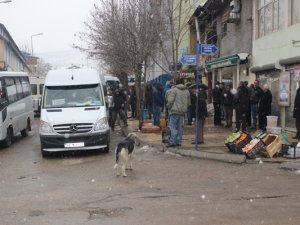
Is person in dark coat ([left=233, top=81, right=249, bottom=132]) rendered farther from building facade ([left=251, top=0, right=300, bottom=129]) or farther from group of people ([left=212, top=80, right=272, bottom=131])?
building facade ([left=251, top=0, right=300, bottom=129])

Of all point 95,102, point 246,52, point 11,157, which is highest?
point 246,52

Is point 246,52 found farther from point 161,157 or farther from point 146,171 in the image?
point 146,171

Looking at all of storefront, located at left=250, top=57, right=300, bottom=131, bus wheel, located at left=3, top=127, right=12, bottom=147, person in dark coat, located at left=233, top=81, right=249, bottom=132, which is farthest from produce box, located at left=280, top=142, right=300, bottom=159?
bus wheel, located at left=3, top=127, right=12, bottom=147

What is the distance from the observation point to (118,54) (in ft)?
82.0

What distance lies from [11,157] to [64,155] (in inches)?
62.8

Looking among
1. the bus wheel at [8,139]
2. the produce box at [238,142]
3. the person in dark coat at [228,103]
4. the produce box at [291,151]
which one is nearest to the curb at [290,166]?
the produce box at [291,151]

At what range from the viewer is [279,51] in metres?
15.8

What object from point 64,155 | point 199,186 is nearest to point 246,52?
point 64,155

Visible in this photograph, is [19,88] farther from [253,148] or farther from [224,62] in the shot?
[253,148]

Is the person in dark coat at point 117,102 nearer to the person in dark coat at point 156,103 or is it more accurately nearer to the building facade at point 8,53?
the person in dark coat at point 156,103

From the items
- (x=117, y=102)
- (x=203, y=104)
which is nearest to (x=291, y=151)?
(x=203, y=104)

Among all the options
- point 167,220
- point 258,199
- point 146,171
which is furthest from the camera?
point 146,171

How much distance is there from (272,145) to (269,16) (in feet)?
24.8

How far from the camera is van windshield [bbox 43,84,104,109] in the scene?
1333 cm
